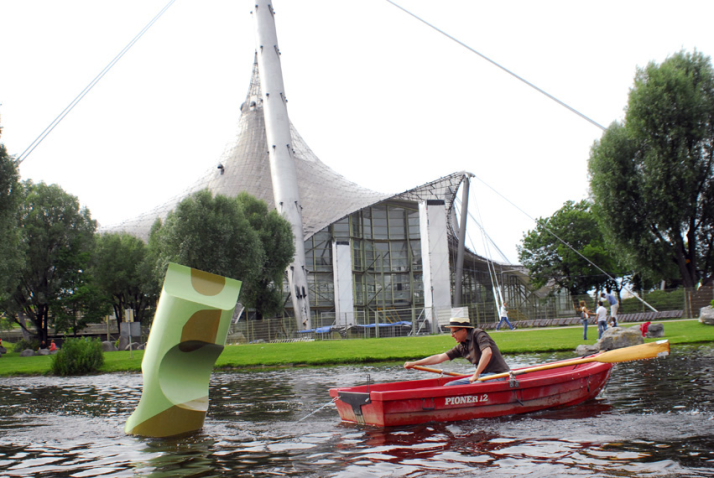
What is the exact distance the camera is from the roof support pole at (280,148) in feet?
184

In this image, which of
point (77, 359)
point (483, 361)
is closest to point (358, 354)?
point (77, 359)

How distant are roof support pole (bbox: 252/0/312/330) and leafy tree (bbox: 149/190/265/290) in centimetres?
1255

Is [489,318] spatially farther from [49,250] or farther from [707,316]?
[49,250]

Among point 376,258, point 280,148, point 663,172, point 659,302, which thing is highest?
point 280,148

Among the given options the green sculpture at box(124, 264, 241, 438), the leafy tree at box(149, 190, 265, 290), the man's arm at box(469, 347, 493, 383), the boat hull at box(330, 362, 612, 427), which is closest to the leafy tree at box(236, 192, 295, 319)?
the leafy tree at box(149, 190, 265, 290)

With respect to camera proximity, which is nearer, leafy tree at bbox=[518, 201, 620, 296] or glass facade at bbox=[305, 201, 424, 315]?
leafy tree at bbox=[518, 201, 620, 296]

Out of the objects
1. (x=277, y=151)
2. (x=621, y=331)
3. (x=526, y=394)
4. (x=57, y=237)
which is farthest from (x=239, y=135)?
(x=526, y=394)

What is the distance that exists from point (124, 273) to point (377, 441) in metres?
46.8

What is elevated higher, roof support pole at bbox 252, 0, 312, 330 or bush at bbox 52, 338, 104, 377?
roof support pole at bbox 252, 0, 312, 330

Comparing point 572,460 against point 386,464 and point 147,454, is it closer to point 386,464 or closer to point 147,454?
point 386,464

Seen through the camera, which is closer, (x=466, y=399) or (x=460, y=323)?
(x=466, y=399)

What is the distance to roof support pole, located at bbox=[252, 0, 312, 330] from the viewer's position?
184ft

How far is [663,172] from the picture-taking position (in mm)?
30312

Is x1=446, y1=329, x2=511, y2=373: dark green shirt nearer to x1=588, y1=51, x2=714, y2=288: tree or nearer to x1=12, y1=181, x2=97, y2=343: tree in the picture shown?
x1=588, y1=51, x2=714, y2=288: tree
